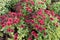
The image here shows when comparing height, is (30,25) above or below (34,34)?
above

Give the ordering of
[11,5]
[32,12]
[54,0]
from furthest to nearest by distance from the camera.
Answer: [54,0]
[11,5]
[32,12]

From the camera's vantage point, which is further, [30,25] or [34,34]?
[30,25]

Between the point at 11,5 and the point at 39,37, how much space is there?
5.18 feet

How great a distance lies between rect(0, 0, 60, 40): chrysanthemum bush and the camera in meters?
4.36

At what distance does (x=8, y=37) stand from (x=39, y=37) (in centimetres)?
73

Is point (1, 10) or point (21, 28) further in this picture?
point (1, 10)

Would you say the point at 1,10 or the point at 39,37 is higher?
the point at 1,10

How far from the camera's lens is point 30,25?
15.2ft

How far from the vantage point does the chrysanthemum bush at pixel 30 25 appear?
4.36 meters

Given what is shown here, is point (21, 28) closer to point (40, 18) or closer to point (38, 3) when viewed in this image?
point (40, 18)

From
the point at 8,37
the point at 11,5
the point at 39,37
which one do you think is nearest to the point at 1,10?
the point at 11,5

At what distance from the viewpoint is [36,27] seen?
14.5 ft

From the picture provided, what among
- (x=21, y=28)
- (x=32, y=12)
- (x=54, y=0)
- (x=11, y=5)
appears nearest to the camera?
(x=21, y=28)

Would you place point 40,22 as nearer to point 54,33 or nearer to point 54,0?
point 54,33
